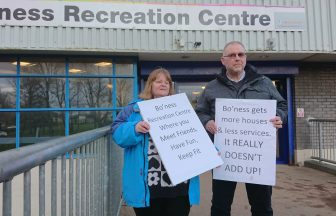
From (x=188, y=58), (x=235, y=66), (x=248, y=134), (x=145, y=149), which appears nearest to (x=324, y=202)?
(x=248, y=134)

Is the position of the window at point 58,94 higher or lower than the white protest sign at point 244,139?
higher

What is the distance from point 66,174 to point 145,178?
0.77 metres

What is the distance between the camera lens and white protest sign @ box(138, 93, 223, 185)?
254cm

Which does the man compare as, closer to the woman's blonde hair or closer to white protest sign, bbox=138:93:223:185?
white protest sign, bbox=138:93:223:185

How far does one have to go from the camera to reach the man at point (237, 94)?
9.82 ft

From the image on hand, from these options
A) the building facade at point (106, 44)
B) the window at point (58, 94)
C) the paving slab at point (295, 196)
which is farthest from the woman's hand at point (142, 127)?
the window at point (58, 94)

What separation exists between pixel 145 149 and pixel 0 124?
685 cm

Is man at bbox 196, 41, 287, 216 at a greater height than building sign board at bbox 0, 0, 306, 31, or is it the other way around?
building sign board at bbox 0, 0, 306, 31

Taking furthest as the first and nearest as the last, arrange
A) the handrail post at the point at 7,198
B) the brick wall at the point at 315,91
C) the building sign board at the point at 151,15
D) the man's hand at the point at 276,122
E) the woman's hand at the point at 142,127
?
the brick wall at the point at 315,91, the building sign board at the point at 151,15, the man's hand at the point at 276,122, the woman's hand at the point at 142,127, the handrail post at the point at 7,198

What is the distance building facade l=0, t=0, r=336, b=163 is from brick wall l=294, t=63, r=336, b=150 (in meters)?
0.90

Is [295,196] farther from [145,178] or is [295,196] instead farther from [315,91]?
[315,91]

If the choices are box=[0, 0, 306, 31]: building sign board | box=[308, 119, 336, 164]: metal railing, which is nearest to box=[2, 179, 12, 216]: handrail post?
box=[0, 0, 306, 31]: building sign board

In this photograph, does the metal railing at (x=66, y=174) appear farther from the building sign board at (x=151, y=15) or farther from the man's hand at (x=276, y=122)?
the building sign board at (x=151, y=15)

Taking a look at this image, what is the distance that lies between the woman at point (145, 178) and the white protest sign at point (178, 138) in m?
0.09
